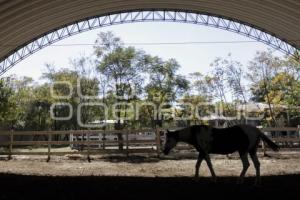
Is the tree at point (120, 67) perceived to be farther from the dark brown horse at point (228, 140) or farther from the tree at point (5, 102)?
the dark brown horse at point (228, 140)

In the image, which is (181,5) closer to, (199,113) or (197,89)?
(197,89)

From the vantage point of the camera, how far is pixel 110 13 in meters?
25.8

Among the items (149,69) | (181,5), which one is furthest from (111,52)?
(181,5)

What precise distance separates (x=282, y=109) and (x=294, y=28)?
17.3 m

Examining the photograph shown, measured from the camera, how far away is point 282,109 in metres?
38.2

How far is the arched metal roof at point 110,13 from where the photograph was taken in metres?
18.9

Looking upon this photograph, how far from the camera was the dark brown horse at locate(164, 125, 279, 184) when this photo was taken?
28.0ft
